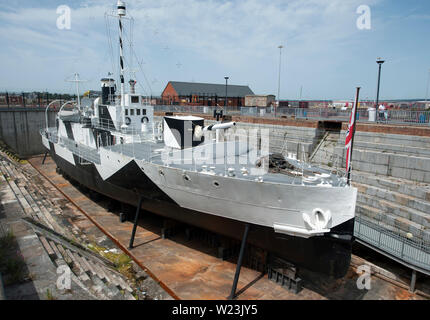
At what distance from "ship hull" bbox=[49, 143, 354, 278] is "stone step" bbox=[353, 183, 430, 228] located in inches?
194

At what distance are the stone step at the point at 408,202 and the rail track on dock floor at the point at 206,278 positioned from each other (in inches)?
116

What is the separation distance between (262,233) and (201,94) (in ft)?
144

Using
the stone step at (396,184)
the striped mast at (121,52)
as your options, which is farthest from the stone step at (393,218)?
the striped mast at (121,52)

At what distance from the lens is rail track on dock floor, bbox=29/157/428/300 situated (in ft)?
29.3

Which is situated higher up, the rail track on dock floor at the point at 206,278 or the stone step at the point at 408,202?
the stone step at the point at 408,202

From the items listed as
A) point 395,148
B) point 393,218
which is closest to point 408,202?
point 393,218

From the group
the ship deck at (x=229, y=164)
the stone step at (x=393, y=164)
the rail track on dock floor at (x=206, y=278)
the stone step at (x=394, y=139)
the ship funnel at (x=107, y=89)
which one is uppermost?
the ship funnel at (x=107, y=89)

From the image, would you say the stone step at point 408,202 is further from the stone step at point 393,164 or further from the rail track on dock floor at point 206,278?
the rail track on dock floor at point 206,278

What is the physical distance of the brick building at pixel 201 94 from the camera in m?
44.9

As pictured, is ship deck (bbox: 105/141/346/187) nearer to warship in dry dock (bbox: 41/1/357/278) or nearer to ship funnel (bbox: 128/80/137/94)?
warship in dry dock (bbox: 41/1/357/278)

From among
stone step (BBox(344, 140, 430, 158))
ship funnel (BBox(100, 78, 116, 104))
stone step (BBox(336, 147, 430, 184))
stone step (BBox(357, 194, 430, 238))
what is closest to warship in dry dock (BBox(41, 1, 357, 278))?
ship funnel (BBox(100, 78, 116, 104))

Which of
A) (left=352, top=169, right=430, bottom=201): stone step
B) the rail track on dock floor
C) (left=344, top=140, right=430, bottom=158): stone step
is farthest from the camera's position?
(left=344, top=140, right=430, bottom=158): stone step

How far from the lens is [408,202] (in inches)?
466

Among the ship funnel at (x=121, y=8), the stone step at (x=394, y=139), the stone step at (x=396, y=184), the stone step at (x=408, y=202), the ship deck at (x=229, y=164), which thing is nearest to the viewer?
the ship deck at (x=229, y=164)
